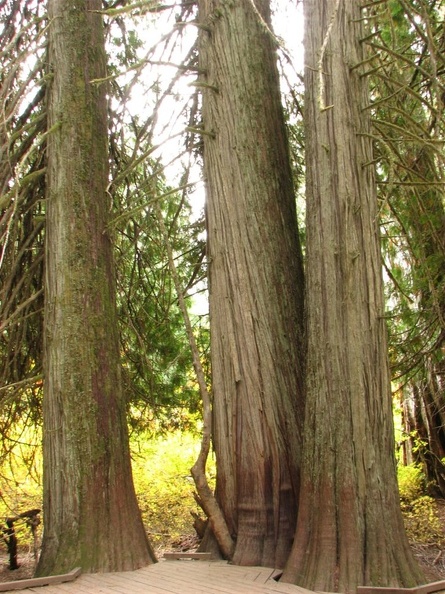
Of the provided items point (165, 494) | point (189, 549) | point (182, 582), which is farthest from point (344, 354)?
point (165, 494)

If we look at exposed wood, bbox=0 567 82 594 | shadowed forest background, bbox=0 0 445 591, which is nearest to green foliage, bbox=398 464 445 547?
shadowed forest background, bbox=0 0 445 591

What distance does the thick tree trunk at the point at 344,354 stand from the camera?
15.9ft

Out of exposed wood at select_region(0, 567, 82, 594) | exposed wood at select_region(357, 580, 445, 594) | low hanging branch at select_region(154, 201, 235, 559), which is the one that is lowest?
exposed wood at select_region(357, 580, 445, 594)

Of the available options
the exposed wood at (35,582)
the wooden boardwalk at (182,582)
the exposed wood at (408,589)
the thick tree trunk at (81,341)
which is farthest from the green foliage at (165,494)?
the exposed wood at (408,589)

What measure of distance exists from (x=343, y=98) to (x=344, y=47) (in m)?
0.46

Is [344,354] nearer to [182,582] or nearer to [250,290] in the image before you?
[250,290]

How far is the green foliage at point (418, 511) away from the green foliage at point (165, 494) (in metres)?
3.17

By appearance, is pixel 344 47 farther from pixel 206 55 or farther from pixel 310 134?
pixel 206 55

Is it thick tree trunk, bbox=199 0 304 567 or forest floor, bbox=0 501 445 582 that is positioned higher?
thick tree trunk, bbox=199 0 304 567

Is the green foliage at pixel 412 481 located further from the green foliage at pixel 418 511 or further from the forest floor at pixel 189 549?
the forest floor at pixel 189 549

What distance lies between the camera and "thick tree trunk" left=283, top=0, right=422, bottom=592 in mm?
4848

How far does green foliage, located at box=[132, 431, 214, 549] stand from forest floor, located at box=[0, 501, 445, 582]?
0.53 m

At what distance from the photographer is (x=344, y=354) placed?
5.21 metres

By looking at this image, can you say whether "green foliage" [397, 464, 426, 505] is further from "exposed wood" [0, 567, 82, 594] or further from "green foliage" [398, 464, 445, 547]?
"exposed wood" [0, 567, 82, 594]
